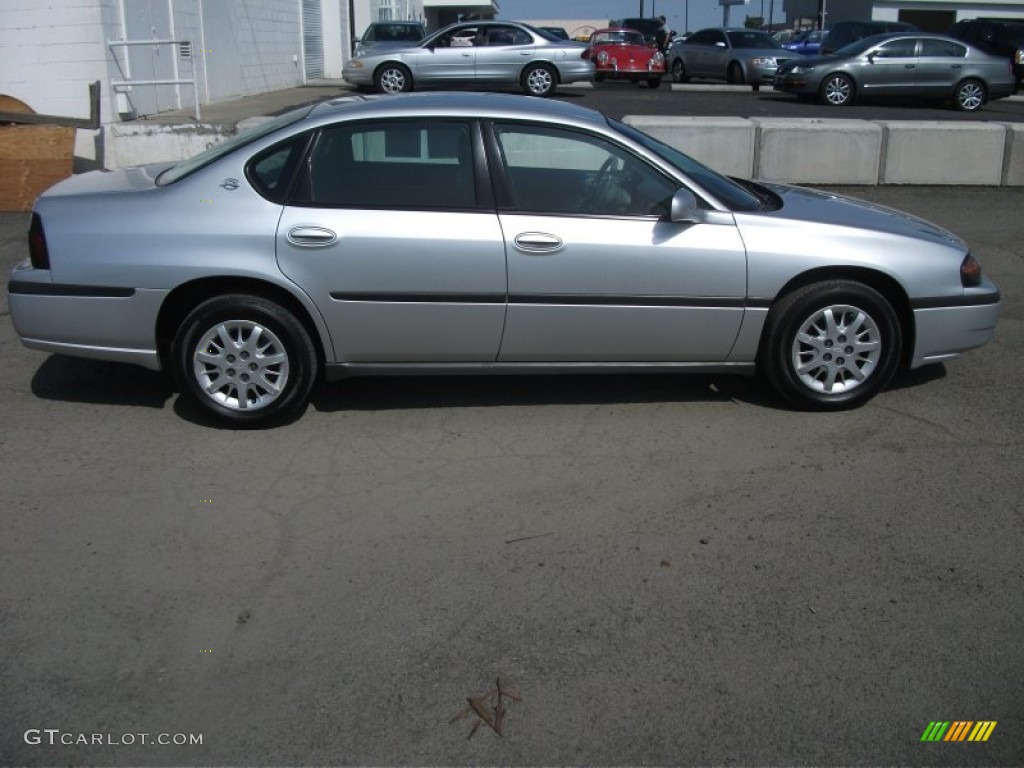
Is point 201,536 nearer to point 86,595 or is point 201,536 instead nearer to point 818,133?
point 86,595

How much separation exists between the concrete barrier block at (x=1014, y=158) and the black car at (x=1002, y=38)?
18.6 meters

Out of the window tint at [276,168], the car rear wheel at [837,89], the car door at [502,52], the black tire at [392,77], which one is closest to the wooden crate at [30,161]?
the window tint at [276,168]

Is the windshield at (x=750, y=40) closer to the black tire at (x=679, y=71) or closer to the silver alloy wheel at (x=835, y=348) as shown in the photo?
the black tire at (x=679, y=71)

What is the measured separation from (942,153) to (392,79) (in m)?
12.6

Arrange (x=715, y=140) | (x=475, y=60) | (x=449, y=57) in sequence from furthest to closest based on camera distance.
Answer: (x=449, y=57)
(x=475, y=60)
(x=715, y=140)

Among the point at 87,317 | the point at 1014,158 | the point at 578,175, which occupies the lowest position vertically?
the point at 87,317

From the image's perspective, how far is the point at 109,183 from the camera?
5.61 metres

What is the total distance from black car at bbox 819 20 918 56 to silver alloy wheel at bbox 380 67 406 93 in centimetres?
1312

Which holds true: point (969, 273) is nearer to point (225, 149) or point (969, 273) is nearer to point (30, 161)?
point (225, 149)

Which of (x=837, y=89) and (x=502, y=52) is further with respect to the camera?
(x=837, y=89)

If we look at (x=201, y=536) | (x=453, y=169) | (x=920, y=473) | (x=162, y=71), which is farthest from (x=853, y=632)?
(x=162, y=71)

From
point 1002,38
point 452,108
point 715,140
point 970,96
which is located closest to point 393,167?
point 452,108

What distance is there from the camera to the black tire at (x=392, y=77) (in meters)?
21.1

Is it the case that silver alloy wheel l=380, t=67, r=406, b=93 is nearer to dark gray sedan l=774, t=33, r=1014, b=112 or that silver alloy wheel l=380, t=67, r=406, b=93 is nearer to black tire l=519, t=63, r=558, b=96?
black tire l=519, t=63, r=558, b=96
